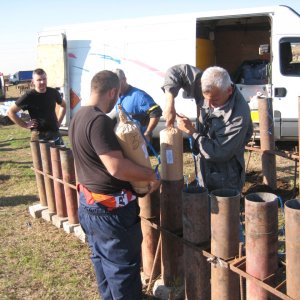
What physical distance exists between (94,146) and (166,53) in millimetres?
5937

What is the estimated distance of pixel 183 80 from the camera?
401cm

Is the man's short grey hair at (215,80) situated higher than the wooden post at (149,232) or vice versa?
the man's short grey hair at (215,80)

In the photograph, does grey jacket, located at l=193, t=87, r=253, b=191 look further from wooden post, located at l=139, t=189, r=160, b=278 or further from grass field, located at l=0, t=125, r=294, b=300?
grass field, located at l=0, t=125, r=294, b=300

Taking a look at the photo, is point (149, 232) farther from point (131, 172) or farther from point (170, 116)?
point (131, 172)

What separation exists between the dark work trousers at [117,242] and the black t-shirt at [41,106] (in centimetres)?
321

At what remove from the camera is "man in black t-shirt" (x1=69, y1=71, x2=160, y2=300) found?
249cm

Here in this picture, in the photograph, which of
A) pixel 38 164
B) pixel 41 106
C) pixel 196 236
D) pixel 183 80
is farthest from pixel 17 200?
pixel 196 236

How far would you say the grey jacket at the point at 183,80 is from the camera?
12.9 feet

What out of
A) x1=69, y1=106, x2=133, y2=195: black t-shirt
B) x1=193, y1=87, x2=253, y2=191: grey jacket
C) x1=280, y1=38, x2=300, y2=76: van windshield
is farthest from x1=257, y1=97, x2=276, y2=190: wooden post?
x1=69, y1=106, x2=133, y2=195: black t-shirt

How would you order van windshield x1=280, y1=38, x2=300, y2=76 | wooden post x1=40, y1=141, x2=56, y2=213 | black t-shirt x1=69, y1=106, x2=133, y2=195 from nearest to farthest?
black t-shirt x1=69, y1=106, x2=133, y2=195 < wooden post x1=40, y1=141, x2=56, y2=213 < van windshield x1=280, y1=38, x2=300, y2=76

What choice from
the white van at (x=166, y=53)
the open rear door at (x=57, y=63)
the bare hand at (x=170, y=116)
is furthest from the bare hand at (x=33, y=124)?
the open rear door at (x=57, y=63)

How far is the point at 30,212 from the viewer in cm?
568

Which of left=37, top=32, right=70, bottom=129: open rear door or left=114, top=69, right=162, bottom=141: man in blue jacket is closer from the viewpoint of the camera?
left=114, top=69, right=162, bottom=141: man in blue jacket

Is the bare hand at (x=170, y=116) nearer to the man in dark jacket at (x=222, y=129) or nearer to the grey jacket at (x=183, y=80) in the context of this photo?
the man in dark jacket at (x=222, y=129)
